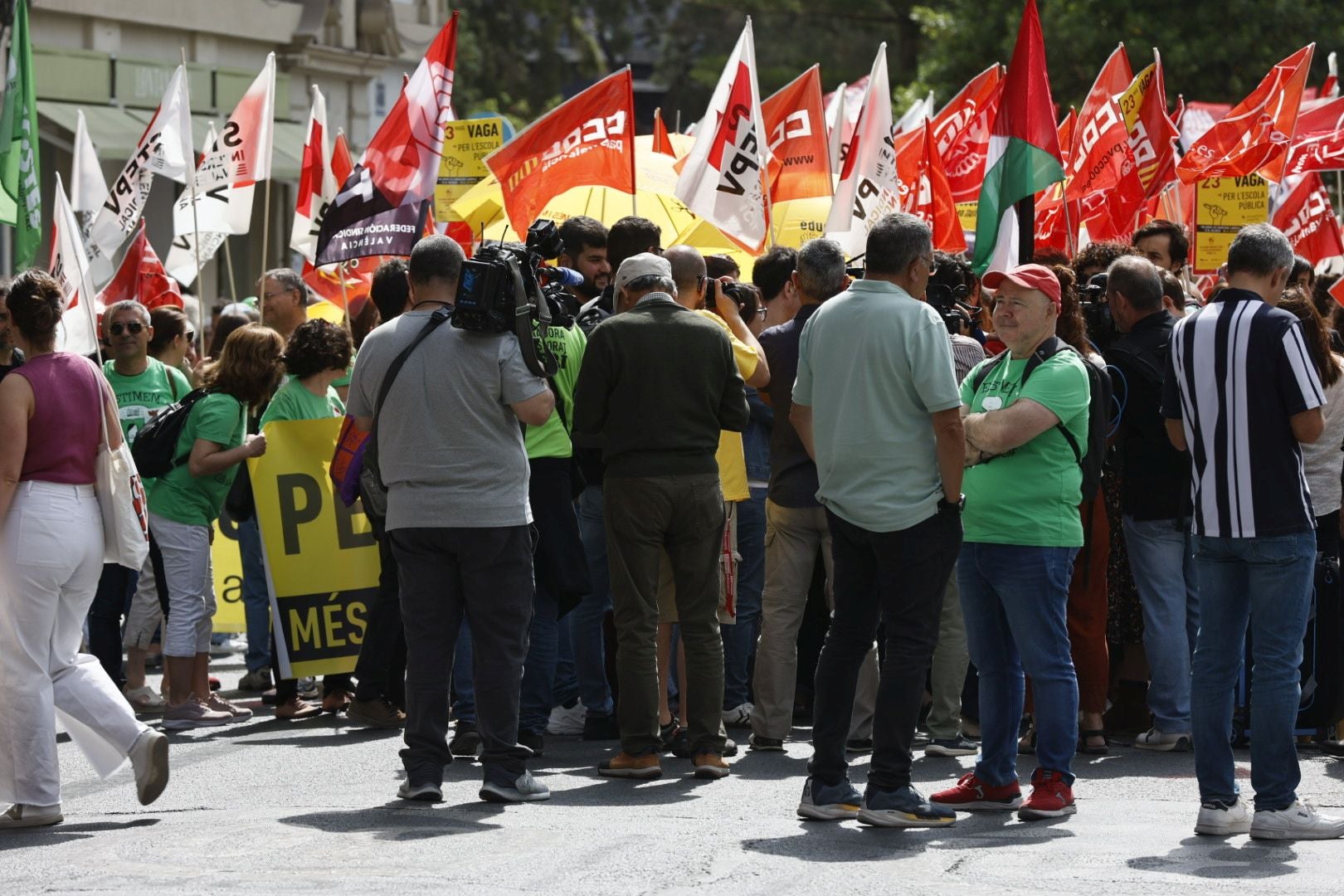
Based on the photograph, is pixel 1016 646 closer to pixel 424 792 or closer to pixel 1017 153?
pixel 424 792

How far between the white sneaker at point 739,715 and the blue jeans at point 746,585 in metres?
0.13

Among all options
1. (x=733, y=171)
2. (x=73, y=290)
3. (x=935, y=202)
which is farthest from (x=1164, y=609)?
(x=73, y=290)

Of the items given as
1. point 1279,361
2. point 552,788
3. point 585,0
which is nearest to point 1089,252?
point 1279,361

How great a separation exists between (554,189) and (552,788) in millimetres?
5011

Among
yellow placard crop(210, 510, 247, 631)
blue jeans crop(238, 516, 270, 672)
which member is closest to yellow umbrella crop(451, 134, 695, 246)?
yellow placard crop(210, 510, 247, 631)

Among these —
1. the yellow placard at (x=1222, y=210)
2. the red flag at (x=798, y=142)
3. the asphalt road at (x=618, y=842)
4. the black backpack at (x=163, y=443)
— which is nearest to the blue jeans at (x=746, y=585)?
the asphalt road at (x=618, y=842)

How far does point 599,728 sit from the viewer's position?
9.21 meters

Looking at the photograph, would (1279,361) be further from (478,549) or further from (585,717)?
(585,717)

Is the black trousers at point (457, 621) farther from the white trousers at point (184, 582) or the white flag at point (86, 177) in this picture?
the white flag at point (86, 177)

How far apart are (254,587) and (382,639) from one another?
5.94 feet

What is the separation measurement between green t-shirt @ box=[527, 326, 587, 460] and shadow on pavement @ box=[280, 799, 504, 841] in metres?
1.72

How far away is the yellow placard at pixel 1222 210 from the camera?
12.0 meters

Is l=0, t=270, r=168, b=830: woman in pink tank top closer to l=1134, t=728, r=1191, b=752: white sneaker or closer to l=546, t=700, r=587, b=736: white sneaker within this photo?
l=546, t=700, r=587, b=736: white sneaker

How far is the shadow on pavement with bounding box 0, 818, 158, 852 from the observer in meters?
6.88
